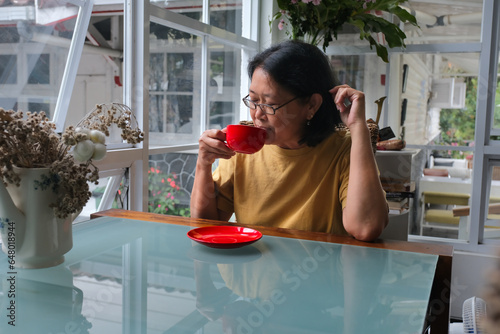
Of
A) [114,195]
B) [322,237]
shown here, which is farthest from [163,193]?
[322,237]

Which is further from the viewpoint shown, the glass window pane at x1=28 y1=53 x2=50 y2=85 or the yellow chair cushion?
the yellow chair cushion

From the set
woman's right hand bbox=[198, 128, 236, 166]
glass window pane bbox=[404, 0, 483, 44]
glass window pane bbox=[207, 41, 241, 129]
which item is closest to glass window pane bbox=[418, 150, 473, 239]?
glass window pane bbox=[404, 0, 483, 44]

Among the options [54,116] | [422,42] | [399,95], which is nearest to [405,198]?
[399,95]

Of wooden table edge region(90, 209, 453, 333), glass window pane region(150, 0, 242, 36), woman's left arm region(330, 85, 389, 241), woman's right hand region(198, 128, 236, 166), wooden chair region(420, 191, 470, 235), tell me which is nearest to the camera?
wooden table edge region(90, 209, 453, 333)

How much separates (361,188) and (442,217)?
99.0 inches

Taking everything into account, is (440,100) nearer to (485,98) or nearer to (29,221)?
(485,98)

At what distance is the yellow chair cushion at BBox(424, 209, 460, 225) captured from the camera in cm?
362

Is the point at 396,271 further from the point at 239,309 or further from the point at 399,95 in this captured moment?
the point at 399,95

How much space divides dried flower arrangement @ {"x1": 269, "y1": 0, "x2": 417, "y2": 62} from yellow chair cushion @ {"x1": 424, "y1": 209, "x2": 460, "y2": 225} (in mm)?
1232

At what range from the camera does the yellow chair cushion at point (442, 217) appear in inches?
143

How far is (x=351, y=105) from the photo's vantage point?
1551 mm

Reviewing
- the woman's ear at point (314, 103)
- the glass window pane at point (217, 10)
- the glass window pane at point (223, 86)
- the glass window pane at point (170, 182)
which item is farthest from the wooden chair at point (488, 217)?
the woman's ear at point (314, 103)

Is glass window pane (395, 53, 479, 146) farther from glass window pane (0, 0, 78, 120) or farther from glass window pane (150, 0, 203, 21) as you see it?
glass window pane (0, 0, 78, 120)

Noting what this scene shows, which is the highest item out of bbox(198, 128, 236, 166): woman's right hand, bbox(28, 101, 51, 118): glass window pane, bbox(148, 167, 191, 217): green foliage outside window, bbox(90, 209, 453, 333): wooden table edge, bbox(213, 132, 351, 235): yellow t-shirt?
bbox(28, 101, 51, 118): glass window pane
